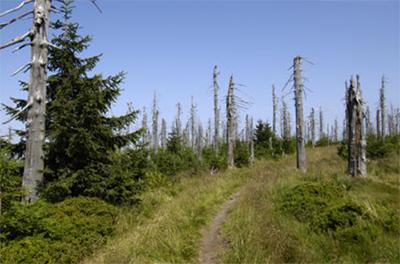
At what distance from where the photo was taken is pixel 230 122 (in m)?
25.0

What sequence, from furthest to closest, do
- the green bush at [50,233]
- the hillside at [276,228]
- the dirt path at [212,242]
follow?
1. the dirt path at [212,242]
2. the green bush at [50,233]
3. the hillside at [276,228]

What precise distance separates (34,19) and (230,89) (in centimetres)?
1881

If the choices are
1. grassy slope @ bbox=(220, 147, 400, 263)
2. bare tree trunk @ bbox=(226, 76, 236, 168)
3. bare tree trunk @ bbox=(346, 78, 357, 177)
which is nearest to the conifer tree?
grassy slope @ bbox=(220, 147, 400, 263)

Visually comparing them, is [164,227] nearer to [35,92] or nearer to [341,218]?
[341,218]

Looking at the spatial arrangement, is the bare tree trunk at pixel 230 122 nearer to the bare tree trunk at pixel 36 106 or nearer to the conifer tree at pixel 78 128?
the conifer tree at pixel 78 128

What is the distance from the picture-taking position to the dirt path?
6859 mm

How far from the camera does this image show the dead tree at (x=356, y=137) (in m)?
14.5

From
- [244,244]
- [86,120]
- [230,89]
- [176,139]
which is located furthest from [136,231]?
[230,89]

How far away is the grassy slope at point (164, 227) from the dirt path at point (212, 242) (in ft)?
0.51

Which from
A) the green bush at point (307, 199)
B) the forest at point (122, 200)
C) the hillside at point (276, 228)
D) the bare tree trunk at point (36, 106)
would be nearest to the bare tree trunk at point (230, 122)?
the forest at point (122, 200)

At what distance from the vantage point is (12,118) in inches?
405

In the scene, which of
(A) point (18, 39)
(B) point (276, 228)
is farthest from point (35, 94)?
(B) point (276, 228)

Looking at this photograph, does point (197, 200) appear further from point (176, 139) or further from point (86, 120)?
point (176, 139)

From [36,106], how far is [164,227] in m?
5.37
